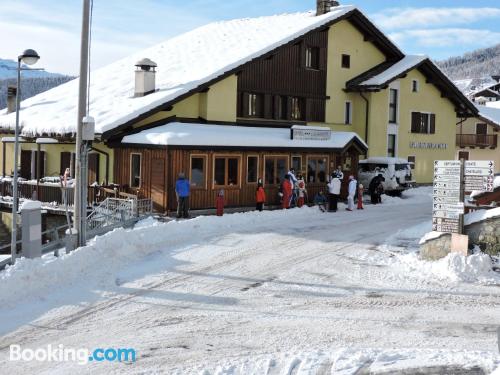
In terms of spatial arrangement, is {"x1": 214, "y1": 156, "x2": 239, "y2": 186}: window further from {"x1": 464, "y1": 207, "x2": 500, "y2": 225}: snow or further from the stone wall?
{"x1": 464, "y1": 207, "x2": 500, "y2": 225}: snow

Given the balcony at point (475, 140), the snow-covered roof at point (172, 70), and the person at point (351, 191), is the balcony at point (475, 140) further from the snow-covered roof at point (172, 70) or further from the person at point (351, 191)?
the person at point (351, 191)

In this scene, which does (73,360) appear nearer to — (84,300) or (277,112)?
(84,300)

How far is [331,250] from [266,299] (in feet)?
17.0

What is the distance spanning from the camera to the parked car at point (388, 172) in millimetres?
30203

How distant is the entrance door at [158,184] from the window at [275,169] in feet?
15.5

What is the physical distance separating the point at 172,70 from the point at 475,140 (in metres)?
25.8

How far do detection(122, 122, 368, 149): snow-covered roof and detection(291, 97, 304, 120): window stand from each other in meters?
1.86

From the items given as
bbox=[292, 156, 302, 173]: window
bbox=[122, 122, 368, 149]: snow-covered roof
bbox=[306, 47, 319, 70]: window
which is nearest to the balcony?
bbox=[306, 47, 319, 70]: window

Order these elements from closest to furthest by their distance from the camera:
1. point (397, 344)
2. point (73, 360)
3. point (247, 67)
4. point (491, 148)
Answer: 1. point (73, 360)
2. point (397, 344)
3. point (247, 67)
4. point (491, 148)

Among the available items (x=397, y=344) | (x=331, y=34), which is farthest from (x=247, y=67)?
(x=397, y=344)

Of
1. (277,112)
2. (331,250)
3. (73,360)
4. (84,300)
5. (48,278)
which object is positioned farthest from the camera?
(277,112)

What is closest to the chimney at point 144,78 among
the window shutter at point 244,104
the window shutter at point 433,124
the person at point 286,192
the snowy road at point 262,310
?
the window shutter at point 244,104

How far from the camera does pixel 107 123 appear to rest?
2175cm

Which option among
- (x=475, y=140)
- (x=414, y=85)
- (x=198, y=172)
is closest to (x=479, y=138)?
(x=475, y=140)
